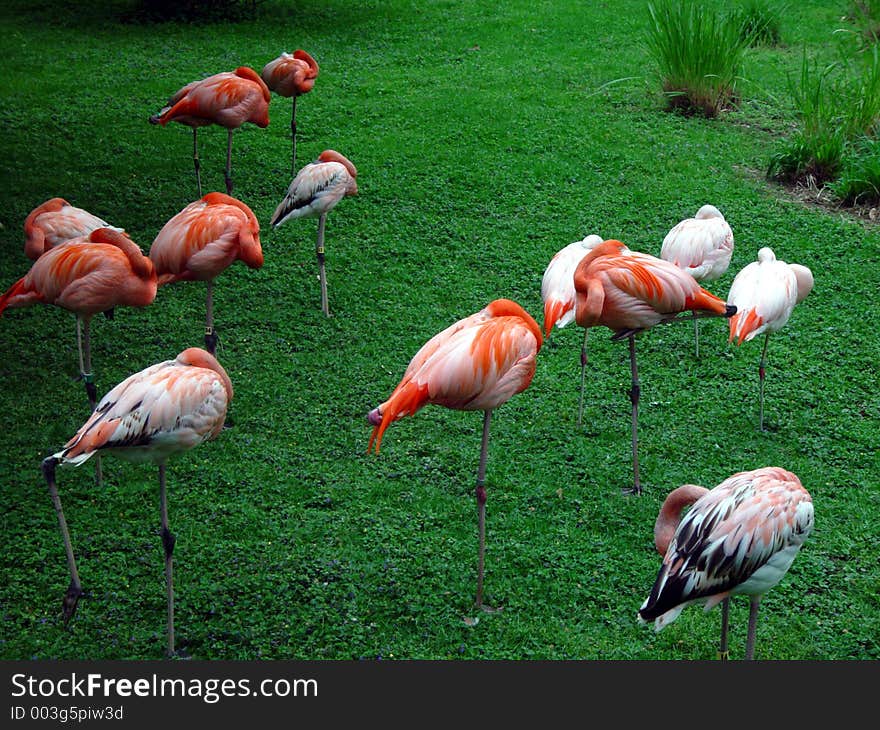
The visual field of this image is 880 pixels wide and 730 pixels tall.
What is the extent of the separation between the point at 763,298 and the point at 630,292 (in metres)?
0.87

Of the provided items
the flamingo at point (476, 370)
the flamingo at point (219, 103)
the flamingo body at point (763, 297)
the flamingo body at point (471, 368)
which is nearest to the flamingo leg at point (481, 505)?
the flamingo at point (476, 370)

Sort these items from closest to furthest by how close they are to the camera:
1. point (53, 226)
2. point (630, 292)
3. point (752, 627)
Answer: point (752, 627), point (630, 292), point (53, 226)

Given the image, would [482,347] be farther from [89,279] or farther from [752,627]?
[89,279]

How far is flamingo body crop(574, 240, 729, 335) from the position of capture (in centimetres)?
409

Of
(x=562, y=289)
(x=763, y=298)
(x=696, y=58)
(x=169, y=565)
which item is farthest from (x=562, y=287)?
(x=696, y=58)

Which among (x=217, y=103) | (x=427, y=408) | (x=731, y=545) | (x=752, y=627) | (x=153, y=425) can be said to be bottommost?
(x=427, y=408)

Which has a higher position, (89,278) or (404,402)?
(89,278)

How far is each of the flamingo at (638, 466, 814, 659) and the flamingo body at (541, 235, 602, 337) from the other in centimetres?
138

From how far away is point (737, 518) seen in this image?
3057 mm

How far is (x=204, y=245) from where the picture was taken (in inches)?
185

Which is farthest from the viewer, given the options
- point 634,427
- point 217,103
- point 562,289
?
point 217,103

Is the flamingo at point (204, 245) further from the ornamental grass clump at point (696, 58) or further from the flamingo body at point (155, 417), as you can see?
the ornamental grass clump at point (696, 58)

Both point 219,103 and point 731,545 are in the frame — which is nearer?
point 731,545

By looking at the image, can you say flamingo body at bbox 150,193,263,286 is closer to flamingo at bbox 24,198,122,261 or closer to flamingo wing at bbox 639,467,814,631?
flamingo at bbox 24,198,122,261
